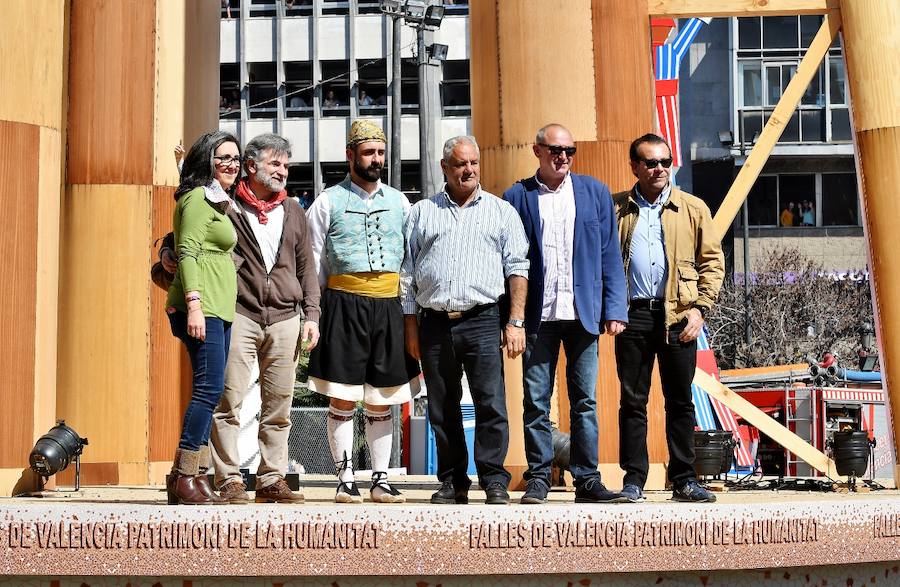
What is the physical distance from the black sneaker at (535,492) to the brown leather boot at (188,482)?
1643 millimetres

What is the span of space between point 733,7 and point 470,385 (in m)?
4.73

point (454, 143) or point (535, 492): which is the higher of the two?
point (454, 143)

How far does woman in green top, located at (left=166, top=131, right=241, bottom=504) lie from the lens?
7.96 m

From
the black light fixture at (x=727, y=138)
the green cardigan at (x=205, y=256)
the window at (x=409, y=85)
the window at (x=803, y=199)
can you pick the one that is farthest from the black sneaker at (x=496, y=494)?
the window at (x=409, y=85)

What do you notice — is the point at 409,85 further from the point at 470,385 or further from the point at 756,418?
the point at 470,385

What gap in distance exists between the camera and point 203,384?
799 cm

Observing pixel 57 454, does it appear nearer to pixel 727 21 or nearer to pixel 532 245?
pixel 532 245

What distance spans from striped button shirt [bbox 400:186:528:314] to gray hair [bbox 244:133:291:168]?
819 millimetres

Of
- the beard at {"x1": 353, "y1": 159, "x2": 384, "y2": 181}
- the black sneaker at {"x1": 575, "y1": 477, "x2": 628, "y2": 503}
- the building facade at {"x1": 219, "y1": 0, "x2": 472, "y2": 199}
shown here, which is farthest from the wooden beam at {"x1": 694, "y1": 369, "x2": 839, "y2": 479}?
the building facade at {"x1": 219, "y1": 0, "x2": 472, "y2": 199}

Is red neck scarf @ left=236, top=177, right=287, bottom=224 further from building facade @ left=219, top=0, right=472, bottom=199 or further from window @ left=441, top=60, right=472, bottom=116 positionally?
window @ left=441, top=60, right=472, bottom=116

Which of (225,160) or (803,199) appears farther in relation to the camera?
(803,199)

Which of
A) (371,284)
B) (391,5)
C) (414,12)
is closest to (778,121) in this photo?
(371,284)

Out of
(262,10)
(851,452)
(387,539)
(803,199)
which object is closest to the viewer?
(387,539)

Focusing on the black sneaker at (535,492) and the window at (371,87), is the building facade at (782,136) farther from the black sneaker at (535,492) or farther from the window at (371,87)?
the black sneaker at (535,492)
